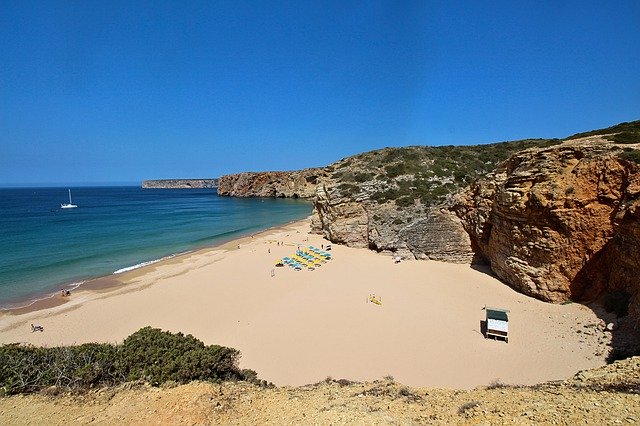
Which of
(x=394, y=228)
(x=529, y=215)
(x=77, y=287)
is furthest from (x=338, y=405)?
(x=77, y=287)

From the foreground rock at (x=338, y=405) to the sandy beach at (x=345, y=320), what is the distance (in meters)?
4.08

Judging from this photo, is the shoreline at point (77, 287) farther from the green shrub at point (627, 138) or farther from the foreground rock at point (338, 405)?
the green shrub at point (627, 138)

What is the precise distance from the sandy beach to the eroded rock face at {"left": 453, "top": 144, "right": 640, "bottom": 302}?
1265mm

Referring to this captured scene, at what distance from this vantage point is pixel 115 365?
7457mm

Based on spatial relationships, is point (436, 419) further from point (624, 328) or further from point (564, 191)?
point (564, 191)

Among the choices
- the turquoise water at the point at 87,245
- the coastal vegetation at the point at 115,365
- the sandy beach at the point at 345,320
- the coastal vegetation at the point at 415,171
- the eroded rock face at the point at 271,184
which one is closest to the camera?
the coastal vegetation at the point at 115,365

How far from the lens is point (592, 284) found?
48.5ft

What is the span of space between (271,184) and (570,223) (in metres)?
101

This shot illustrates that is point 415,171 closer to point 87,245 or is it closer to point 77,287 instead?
point 77,287

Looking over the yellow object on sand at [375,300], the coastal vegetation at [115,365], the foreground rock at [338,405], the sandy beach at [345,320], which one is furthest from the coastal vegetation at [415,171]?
the coastal vegetation at [115,365]

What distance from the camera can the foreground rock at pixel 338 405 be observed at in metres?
5.58

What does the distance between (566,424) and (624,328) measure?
10345mm

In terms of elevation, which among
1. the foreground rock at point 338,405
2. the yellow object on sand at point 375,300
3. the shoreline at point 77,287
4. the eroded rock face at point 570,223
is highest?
the eroded rock face at point 570,223

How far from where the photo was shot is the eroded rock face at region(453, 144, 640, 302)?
13391 mm
